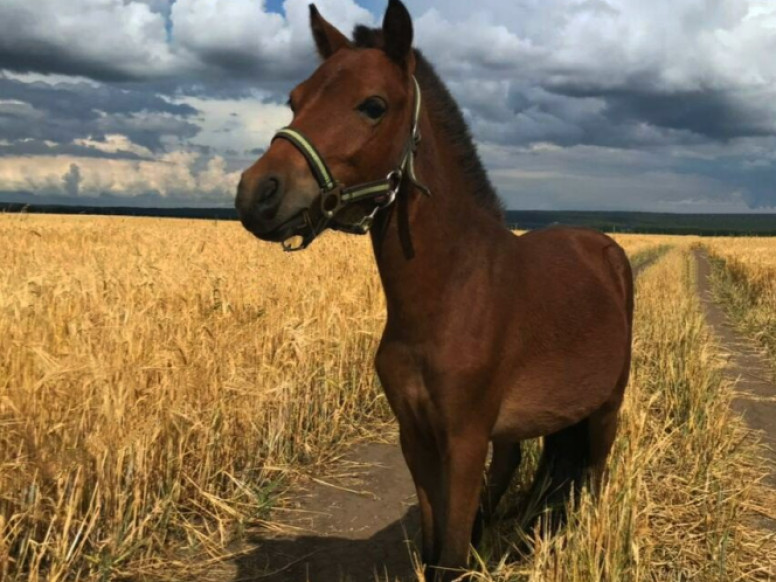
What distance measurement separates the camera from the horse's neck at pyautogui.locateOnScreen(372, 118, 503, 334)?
272 centimetres

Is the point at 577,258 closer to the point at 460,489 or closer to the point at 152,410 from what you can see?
the point at 460,489

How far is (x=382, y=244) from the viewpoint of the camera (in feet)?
8.97

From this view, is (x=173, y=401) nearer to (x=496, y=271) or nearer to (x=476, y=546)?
(x=476, y=546)

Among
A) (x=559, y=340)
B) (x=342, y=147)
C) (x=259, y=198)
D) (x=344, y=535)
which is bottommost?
(x=344, y=535)

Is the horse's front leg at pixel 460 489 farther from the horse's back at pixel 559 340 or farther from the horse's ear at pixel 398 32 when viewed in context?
the horse's ear at pixel 398 32

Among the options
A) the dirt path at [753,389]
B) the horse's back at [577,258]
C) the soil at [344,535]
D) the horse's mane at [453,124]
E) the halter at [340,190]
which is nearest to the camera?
the halter at [340,190]

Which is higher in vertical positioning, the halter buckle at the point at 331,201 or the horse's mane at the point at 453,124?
the horse's mane at the point at 453,124

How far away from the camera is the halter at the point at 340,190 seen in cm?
231

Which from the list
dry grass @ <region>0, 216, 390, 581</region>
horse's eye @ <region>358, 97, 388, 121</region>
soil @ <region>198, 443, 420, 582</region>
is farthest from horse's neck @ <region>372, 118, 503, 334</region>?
dry grass @ <region>0, 216, 390, 581</region>

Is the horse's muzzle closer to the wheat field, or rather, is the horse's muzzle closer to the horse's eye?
the horse's eye

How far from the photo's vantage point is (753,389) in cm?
847

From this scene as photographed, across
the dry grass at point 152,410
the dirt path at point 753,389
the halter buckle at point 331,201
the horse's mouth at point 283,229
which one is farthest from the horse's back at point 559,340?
the dry grass at point 152,410

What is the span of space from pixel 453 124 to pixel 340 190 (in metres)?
0.93

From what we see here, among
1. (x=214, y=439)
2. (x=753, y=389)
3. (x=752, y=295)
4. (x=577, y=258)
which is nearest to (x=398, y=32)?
(x=577, y=258)
